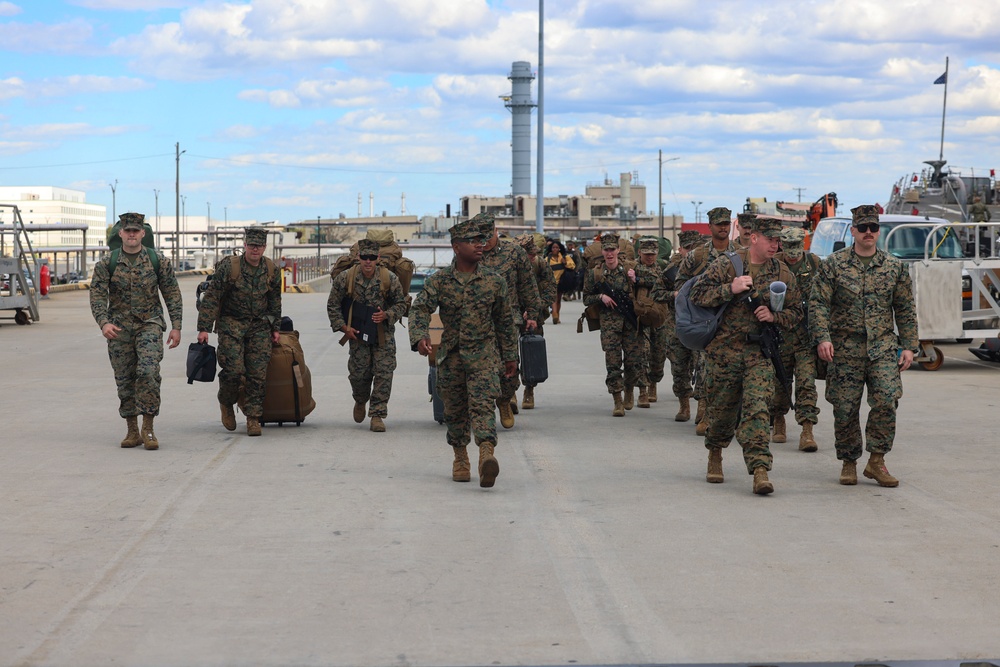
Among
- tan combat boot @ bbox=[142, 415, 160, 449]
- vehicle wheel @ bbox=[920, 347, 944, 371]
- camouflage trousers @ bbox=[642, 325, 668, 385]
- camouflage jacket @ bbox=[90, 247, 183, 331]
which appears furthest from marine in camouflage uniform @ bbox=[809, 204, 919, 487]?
vehicle wheel @ bbox=[920, 347, 944, 371]

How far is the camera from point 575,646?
5.29m

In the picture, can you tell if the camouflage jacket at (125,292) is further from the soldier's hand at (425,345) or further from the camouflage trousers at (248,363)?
the soldier's hand at (425,345)

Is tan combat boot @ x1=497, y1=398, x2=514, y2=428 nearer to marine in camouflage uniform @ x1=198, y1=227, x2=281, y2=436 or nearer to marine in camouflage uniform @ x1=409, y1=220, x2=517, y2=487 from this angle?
marine in camouflage uniform @ x1=198, y1=227, x2=281, y2=436

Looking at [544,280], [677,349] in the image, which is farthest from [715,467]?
[544,280]

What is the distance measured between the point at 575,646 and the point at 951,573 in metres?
2.34

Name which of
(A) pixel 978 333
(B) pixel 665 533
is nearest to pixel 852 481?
(B) pixel 665 533

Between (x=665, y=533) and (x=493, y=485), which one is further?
(x=493, y=485)

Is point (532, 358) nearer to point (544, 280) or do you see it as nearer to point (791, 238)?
point (544, 280)

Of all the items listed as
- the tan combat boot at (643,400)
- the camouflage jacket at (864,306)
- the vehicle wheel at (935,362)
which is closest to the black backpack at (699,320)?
the camouflage jacket at (864,306)

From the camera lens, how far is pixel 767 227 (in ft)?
29.6

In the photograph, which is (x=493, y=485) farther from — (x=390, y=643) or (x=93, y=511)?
(x=390, y=643)

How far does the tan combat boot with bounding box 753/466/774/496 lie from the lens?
8703mm

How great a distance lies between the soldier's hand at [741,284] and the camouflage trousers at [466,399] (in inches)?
68.9

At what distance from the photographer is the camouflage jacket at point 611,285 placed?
13172 millimetres
